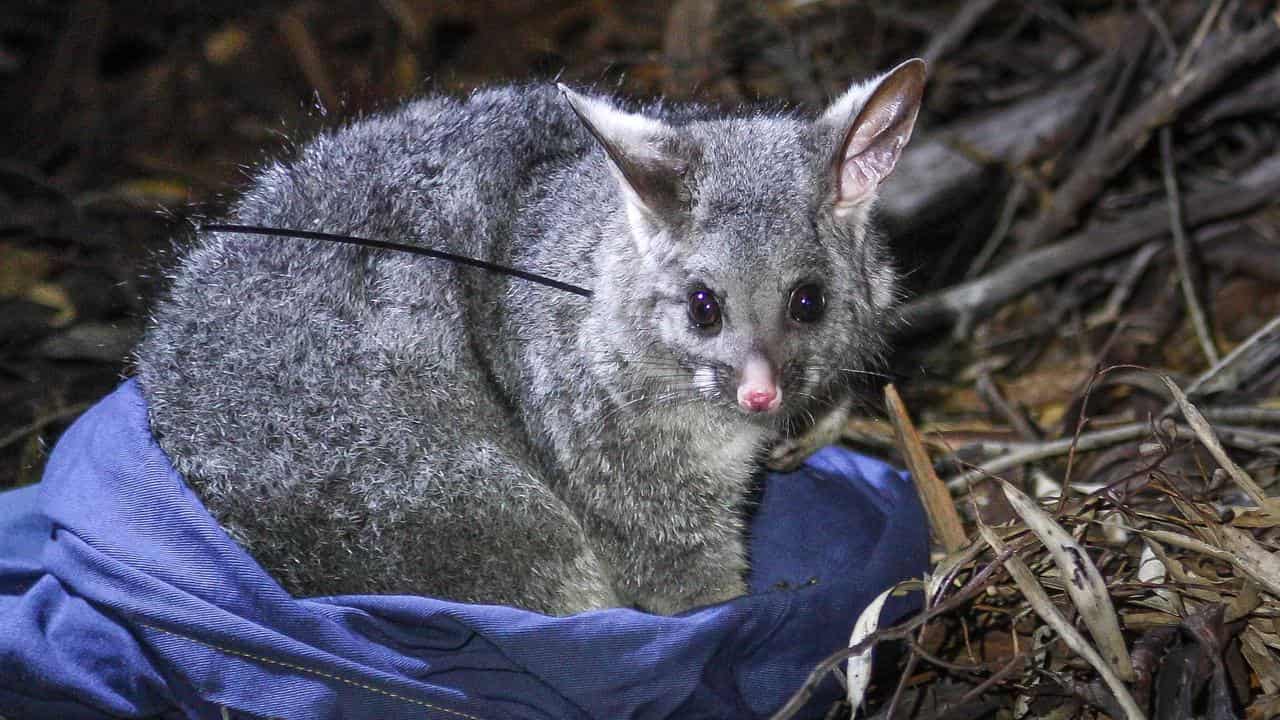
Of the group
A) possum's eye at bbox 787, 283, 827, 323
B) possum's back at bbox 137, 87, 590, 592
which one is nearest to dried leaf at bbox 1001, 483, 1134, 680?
possum's eye at bbox 787, 283, 827, 323

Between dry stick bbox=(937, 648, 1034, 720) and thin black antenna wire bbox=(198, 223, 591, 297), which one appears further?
thin black antenna wire bbox=(198, 223, 591, 297)

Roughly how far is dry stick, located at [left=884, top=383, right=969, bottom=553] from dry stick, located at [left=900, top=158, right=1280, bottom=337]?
1.17 meters

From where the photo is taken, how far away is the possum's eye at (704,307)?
2.65 m

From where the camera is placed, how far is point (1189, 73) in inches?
184

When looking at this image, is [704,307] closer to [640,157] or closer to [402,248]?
[640,157]

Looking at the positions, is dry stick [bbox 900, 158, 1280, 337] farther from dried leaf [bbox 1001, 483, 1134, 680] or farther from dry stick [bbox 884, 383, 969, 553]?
dried leaf [bbox 1001, 483, 1134, 680]

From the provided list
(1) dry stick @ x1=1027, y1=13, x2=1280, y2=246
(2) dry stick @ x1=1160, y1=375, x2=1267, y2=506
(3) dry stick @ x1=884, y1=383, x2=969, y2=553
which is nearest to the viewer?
(2) dry stick @ x1=1160, y1=375, x2=1267, y2=506

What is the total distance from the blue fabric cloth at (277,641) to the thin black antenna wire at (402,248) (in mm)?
596

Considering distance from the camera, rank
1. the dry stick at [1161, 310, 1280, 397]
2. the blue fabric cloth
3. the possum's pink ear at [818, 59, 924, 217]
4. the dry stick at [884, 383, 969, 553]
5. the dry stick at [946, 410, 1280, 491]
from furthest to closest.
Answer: the dry stick at [1161, 310, 1280, 397]
the dry stick at [946, 410, 1280, 491]
the dry stick at [884, 383, 969, 553]
the blue fabric cloth
the possum's pink ear at [818, 59, 924, 217]

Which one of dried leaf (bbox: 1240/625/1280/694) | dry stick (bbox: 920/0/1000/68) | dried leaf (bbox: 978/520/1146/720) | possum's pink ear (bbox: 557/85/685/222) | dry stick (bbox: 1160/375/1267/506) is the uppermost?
dry stick (bbox: 920/0/1000/68)

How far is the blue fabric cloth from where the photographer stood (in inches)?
107

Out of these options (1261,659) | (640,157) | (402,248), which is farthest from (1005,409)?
(402,248)

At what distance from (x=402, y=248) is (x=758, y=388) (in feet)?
3.07

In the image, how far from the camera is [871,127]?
2686mm
